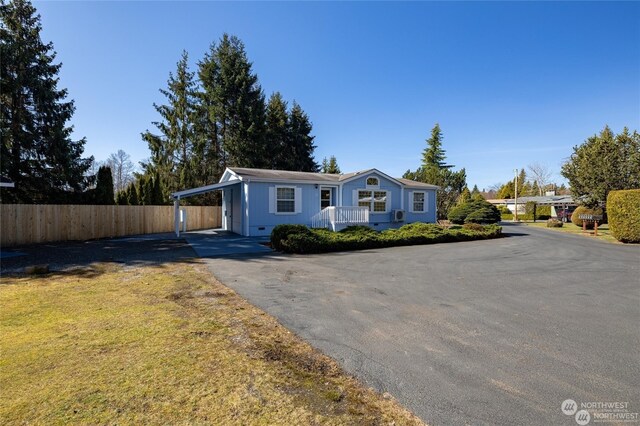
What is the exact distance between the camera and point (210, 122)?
2809 cm

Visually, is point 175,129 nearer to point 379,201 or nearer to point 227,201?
point 227,201

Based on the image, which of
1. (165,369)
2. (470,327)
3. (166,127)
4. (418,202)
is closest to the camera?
(165,369)

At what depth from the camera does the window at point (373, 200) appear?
758 inches

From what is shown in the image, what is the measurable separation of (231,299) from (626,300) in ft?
23.4

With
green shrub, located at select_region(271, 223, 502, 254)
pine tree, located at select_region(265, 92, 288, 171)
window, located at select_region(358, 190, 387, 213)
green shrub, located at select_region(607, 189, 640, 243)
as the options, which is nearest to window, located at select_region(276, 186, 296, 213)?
green shrub, located at select_region(271, 223, 502, 254)

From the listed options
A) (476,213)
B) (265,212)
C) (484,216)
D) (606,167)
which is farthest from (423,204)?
(606,167)

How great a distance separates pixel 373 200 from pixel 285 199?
5.73 meters

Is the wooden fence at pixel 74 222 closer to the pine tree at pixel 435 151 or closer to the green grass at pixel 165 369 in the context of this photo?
the green grass at pixel 165 369

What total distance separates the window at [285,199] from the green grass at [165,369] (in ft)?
37.8

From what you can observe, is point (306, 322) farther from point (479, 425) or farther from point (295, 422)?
point (479, 425)

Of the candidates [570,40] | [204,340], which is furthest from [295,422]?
[570,40]

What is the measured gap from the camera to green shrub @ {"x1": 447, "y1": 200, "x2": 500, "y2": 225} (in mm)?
20422

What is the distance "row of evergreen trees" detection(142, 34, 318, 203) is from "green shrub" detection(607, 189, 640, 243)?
77.9ft

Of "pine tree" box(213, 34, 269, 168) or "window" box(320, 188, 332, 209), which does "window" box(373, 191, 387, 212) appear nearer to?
"window" box(320, 188, 332, 209)
